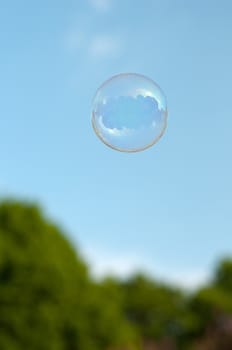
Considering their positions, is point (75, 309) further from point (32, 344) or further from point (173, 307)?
point (173, 307)

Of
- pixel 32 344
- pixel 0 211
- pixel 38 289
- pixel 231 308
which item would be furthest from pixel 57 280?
pixel 231 308

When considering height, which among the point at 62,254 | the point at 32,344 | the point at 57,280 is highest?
the point at 62,254

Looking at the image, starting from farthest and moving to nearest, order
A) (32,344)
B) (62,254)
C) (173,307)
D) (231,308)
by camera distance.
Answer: (173,307), (231,308), (62,254), (32,344)

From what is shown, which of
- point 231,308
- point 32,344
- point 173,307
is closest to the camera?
→ point 32,344

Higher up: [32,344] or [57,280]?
[57,280]

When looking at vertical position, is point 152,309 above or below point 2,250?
above

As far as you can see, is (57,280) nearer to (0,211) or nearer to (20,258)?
(20,258)

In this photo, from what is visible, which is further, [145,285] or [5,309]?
[145,285]

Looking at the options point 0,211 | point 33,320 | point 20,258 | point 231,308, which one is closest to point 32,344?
point 33,320

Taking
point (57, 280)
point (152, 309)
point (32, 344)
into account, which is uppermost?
point (152, 309)
